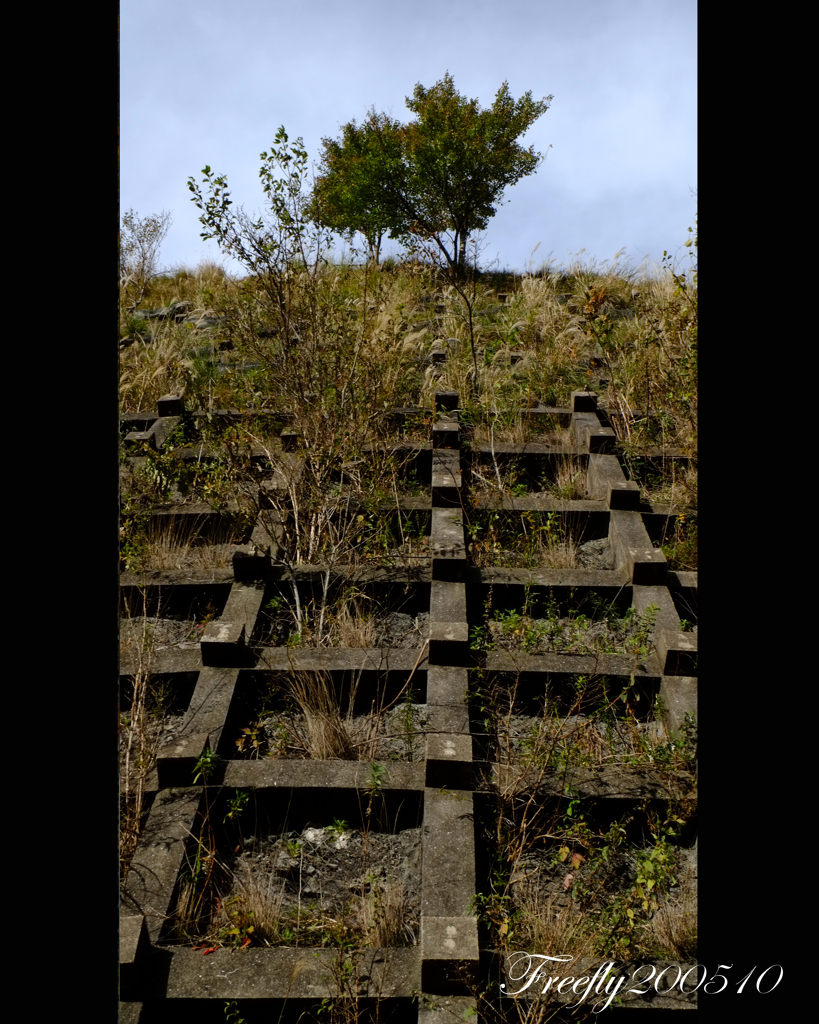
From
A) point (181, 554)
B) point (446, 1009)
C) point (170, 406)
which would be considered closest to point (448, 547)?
point (181, 554)

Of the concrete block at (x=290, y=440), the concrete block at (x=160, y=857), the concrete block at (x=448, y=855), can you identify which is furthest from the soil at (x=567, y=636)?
the concrete block at (x=290, y=440)

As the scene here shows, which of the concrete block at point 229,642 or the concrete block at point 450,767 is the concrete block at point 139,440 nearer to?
the concrete block at point 229,642

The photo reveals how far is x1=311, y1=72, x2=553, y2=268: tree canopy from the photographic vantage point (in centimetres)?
1773

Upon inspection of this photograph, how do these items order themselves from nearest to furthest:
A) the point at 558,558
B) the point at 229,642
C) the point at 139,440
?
the point at 229,642, the point at 558,558, the point at 139,440

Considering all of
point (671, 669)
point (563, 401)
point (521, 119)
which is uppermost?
point (521, 119)

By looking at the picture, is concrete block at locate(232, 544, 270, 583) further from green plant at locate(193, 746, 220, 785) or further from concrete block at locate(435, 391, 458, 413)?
concrete block at locate(435, 391, 458, 413)

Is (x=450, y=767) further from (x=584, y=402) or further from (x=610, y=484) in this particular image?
(x=584, y=402)

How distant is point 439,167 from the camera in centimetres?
1759

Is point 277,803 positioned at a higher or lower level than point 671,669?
lower

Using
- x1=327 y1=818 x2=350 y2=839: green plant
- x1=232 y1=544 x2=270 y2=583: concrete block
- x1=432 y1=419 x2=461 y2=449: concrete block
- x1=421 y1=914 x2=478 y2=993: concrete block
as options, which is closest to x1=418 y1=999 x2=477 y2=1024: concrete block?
x1=421 y1=914 x2=478 y2=993: concrete block

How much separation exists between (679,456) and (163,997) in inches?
223

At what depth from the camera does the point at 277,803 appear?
163 inches

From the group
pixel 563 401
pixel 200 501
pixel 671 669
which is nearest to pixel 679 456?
pixel 563 401
